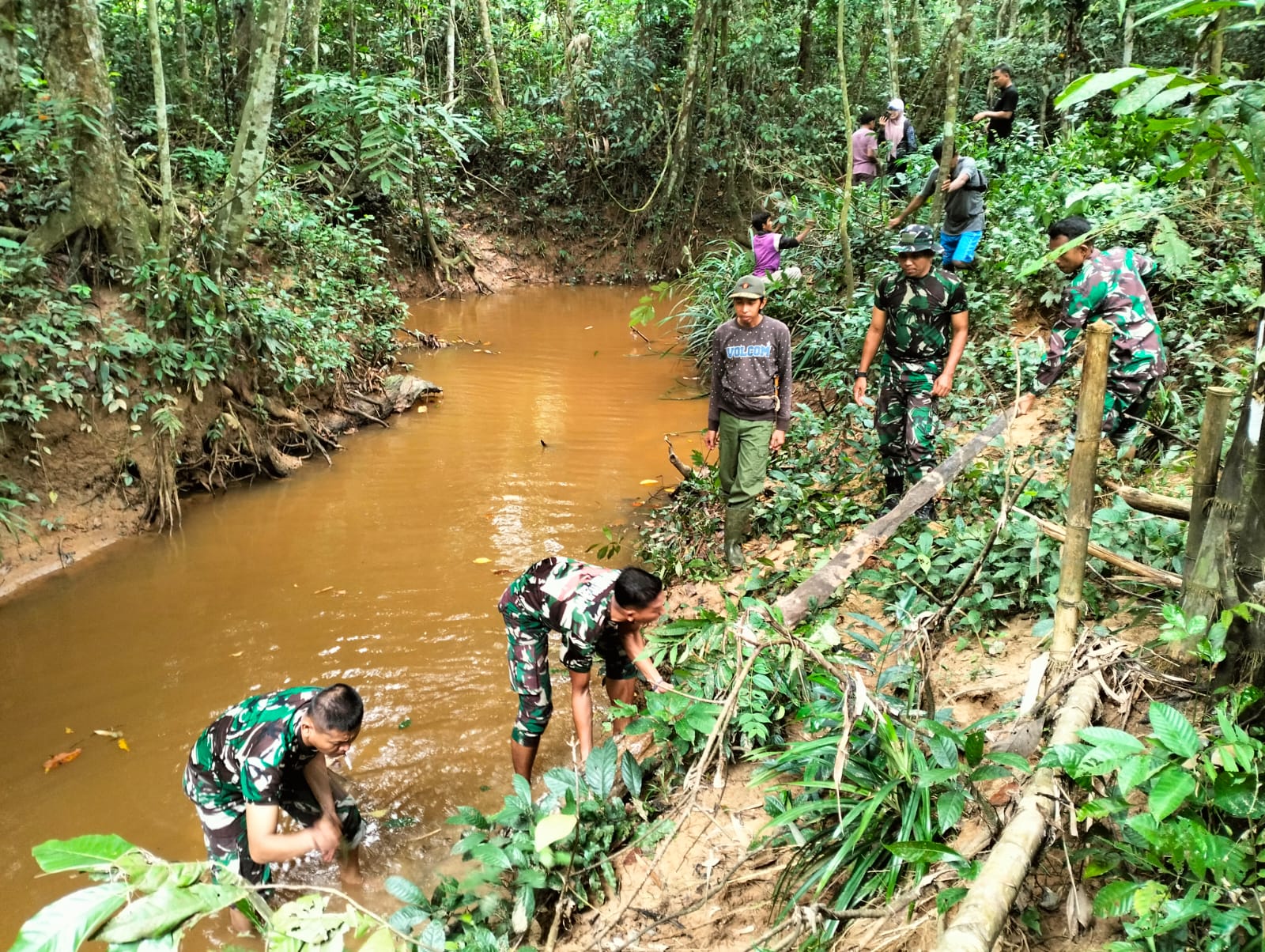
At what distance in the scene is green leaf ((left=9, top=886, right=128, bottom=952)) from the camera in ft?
2.99

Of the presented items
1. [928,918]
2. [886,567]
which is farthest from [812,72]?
[928,918]

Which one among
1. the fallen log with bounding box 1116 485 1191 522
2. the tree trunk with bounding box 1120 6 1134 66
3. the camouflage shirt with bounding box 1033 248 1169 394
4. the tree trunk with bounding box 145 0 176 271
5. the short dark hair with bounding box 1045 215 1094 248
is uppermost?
the tree trunk with bounding box 1120 6 1134 66

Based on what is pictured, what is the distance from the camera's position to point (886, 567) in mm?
4078

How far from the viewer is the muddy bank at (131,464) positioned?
562 centimetres

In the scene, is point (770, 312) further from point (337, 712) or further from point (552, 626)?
point (337, 712)

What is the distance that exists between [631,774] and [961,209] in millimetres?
6085

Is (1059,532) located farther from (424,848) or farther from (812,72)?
(812,72)

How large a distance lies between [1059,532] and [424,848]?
9.57 ft

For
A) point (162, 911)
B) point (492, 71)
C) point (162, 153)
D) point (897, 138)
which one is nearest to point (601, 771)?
point (162, 911)

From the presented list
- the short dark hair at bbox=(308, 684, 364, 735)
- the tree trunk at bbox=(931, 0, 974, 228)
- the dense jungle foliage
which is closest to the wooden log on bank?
the dense jungle foliage

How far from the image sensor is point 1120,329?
175 inches

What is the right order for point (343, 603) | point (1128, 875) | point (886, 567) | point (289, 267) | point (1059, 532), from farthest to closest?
point (289, 267) → point (343, 603) → point (886, 567) → point (1059, 532) → point (1128, 875)

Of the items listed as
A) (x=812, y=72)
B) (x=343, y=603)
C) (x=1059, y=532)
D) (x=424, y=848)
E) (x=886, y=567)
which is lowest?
(x=424, y=848)

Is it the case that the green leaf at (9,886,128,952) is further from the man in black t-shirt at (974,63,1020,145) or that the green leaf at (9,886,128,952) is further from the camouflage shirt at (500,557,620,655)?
the man in black t-shirt at (974,63,1020,145)
